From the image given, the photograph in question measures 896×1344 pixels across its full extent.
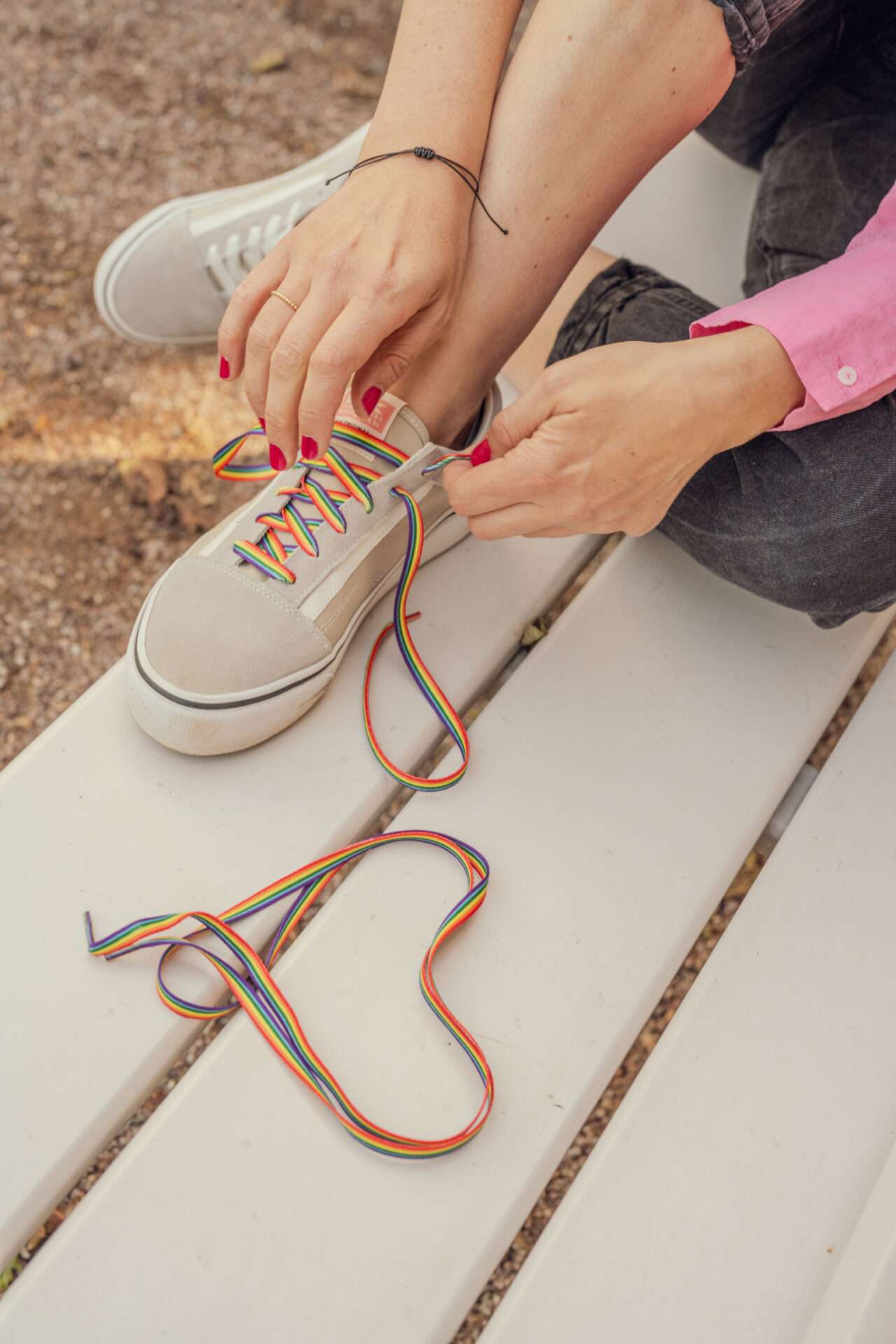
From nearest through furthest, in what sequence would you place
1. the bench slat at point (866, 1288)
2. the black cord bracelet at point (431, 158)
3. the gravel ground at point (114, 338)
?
the bench slat at point (866, 1288), the black cord bracelet at point (431, 158), the gravel ground at point (114, 338)

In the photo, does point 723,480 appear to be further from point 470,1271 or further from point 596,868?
point 470,1271

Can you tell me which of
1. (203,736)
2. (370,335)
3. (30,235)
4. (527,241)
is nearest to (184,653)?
(203,736)

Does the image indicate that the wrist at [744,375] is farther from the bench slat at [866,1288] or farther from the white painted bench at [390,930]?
the bench slat at [866,1288]

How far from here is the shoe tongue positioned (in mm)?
717

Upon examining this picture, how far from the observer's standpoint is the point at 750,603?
2.73 ft

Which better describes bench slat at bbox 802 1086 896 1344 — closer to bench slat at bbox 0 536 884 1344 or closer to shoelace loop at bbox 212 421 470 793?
bench slat at bbox 0 536 884 1344

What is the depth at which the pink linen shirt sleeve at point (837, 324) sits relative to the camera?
612mm

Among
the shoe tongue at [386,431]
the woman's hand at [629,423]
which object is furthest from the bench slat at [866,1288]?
the shoe tongue at [386,431]

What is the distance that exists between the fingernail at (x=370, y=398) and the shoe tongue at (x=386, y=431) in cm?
1

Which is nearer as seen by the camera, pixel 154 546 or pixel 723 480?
pixel 723 480

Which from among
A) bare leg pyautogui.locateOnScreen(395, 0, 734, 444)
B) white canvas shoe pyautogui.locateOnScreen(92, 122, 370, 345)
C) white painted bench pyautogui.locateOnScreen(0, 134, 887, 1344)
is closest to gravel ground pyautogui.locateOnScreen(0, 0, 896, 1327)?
white canvas shoe pyautogui.locateOnScreen(92, 122, 370, 345)

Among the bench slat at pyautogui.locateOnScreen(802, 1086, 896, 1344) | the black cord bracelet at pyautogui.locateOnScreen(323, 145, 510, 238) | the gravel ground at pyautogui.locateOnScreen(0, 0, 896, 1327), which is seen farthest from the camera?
the gravel ground at pyautogui.locateOnScreen(0, 0, 896, 1327)

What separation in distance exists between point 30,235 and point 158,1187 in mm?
1078

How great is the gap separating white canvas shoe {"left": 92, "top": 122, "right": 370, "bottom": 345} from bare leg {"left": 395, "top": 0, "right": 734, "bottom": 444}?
39 cm
